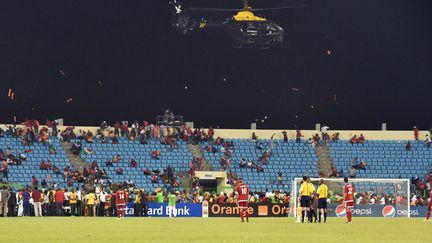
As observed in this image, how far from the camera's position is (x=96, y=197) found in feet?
195

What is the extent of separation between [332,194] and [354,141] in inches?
704

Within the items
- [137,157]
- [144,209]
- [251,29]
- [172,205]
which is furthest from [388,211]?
[251,29]

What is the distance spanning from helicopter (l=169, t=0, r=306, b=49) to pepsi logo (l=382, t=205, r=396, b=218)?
1904cm

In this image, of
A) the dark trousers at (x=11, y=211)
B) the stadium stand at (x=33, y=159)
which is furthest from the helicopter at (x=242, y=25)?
the dark trousers at (x=11, y=211)

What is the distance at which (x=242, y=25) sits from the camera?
77438 mm

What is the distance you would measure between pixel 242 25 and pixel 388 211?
22444mm

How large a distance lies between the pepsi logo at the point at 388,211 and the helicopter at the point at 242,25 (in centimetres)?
1904

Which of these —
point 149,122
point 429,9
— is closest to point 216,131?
point 149,122

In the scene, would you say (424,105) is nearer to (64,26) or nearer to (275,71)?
(275,71)

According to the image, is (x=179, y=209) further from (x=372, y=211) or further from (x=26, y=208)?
(x=372, y=211)

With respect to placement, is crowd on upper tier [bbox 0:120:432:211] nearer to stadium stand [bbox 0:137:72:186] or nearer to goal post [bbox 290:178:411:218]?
stadium stand [bbox 0:137:72:186]

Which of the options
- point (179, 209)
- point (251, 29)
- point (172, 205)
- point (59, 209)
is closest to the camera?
point (59, 209)

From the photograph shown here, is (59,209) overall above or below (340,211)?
above

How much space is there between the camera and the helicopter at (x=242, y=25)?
75.2 meters
